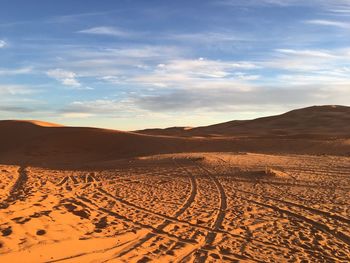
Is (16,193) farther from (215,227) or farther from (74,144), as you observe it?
(74,144)

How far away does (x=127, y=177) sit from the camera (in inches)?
629

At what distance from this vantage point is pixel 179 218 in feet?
28.7

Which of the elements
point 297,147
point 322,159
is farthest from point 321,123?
point 322,159

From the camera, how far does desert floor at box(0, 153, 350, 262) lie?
241 inches

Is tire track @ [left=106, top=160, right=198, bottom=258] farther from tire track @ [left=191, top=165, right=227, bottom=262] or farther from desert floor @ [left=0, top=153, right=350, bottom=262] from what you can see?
tire track @ [left=191, top=165, right=227, bottom=262]

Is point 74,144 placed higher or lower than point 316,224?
higher

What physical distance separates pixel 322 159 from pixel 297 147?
6.61 metres

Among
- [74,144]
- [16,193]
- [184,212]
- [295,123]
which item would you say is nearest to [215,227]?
[184,212]

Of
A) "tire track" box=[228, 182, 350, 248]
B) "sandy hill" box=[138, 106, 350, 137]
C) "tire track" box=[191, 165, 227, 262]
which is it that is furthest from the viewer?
"sandy hill" box=[138, 106, 350, 137]

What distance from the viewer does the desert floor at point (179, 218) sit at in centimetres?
613

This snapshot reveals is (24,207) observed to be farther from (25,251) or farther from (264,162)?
(264,162)

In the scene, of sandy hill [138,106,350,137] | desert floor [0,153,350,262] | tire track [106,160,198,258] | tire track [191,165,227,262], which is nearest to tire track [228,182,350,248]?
desert floor [0,153,350,262]

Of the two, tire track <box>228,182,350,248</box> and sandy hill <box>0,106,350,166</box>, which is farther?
sandy hill <box>0,106,350,166</box>

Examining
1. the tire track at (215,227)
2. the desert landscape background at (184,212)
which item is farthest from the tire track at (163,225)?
the tire track at (215,227)
